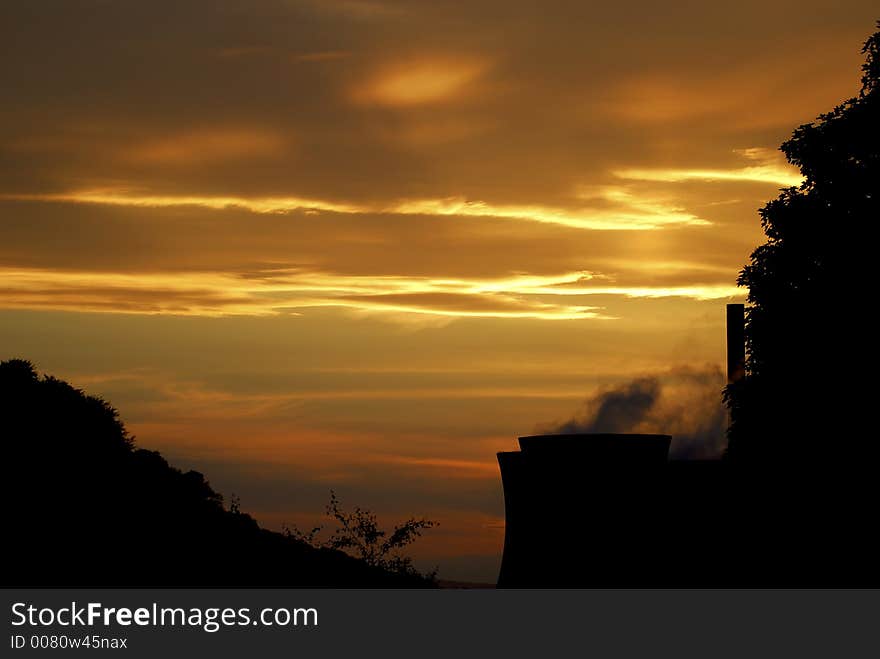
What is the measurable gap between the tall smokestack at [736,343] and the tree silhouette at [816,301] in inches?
53.8

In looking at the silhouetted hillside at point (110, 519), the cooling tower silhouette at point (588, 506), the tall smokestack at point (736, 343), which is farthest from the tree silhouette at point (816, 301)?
the silhouetted hillside at point (110, 519)

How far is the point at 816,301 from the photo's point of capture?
80.6ft

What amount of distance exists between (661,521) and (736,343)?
→ 8269mm

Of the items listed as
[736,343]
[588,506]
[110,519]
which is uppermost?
[736,343]

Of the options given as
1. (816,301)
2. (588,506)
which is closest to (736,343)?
(816,301)

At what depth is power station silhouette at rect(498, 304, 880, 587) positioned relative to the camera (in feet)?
63.1

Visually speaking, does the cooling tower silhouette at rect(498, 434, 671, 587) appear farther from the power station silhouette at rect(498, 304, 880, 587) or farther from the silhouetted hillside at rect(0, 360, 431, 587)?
the silhouetted hillside at rect(0, 360, 431, 587)

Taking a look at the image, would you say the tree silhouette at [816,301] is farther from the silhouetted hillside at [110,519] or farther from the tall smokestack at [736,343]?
the silhouetted hillside at [110,519]

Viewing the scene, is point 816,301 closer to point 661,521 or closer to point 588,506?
point 661,521

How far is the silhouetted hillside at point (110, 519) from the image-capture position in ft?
67.2


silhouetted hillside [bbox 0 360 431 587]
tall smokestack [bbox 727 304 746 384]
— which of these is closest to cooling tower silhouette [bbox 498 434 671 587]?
silhouetted hillside [bbox 0 360 431 587]

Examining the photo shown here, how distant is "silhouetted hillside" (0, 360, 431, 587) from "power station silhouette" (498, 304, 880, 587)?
14.6 feet

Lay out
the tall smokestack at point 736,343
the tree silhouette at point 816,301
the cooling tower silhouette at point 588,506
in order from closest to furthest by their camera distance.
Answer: the cooling tower silhouette at point 588,506, the tree silhouette at point 816,301, the tall smokestack at point 736,343

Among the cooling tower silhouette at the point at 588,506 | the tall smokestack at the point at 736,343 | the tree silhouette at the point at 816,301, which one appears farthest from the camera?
the tall smokestack at the point at 736,343
